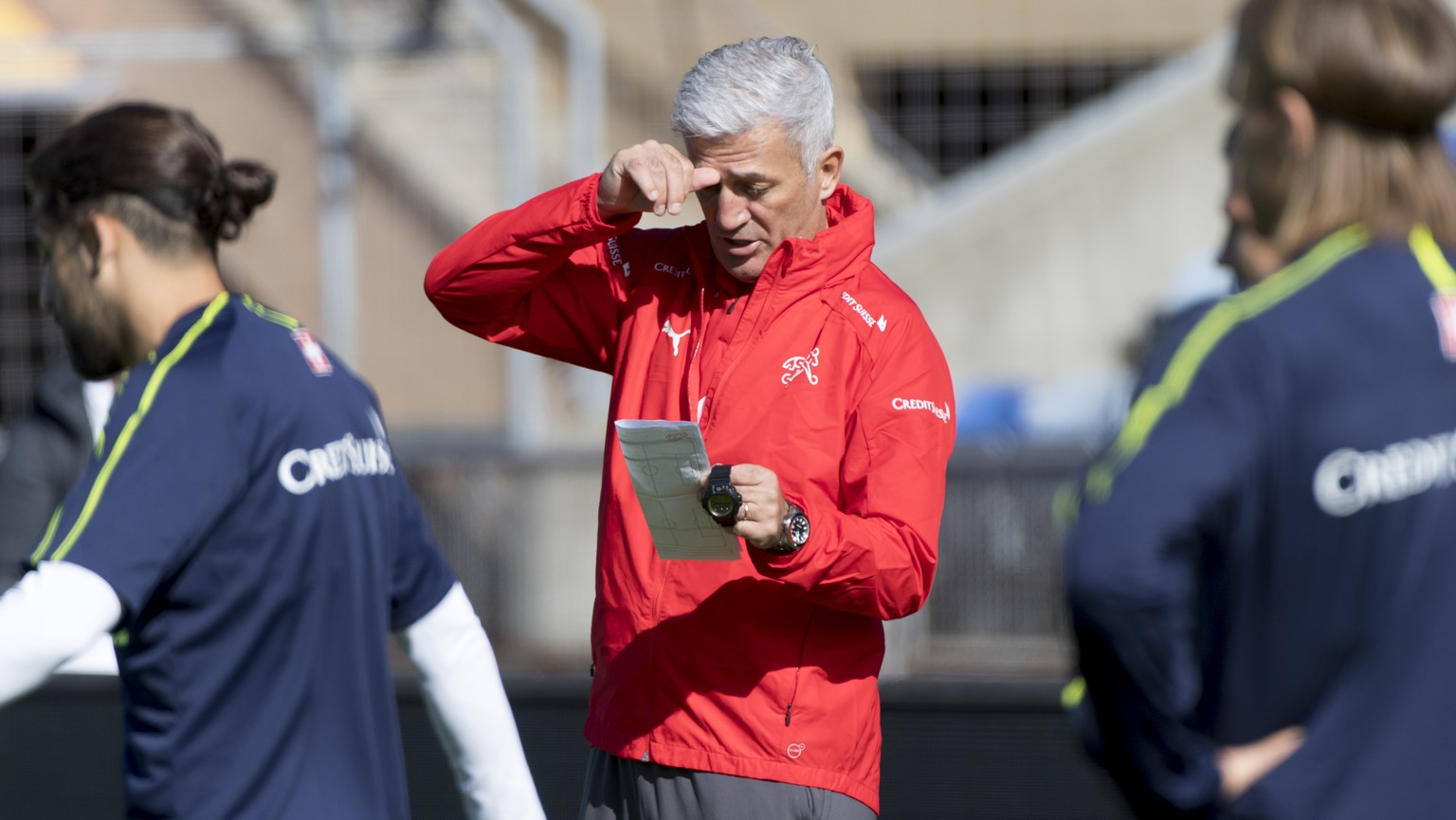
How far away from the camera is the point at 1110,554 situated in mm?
1723

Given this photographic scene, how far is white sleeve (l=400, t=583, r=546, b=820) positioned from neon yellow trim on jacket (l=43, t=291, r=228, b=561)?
2.00 ft

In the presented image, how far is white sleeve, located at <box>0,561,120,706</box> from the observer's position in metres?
2.07

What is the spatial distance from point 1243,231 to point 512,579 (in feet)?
22.1

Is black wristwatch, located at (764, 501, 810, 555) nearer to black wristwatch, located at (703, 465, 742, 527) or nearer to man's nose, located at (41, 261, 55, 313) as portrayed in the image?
black wristwatch, located at (703, 465, 742, 527)

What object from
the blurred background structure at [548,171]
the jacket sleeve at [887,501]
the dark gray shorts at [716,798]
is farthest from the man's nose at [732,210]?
the blurred background structure at [548,171]

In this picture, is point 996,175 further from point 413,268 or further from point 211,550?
point 211,550

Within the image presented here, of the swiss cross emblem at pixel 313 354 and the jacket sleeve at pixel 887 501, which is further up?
the swiss cross emblem at pixel 313 354

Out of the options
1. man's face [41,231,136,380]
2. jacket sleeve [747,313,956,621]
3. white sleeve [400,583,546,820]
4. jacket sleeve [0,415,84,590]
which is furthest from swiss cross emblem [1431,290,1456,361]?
jacket sleeve [0,415,84,590]

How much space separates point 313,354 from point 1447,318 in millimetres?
1582

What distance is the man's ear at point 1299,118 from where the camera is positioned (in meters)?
1.76

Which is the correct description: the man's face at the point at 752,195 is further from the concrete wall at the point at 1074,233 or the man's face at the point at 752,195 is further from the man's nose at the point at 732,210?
the concrete wall at the point at 1074,233

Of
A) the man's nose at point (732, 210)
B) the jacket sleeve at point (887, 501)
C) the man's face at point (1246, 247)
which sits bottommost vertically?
the jacket sleeve at point (887, 501)

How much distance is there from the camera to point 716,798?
2545mm

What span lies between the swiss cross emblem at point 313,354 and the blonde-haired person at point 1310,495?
1204mm
